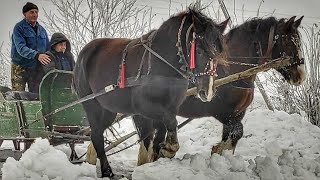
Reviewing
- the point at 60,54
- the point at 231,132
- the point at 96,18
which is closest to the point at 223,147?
the point at 231,132

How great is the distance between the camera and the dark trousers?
5.35 feet

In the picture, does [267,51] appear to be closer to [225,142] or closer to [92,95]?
[225,142]

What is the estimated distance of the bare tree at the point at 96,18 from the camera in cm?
145

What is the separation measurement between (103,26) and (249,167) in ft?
2.23

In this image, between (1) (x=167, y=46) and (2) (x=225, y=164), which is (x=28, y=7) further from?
(2) (x=225, y=164)

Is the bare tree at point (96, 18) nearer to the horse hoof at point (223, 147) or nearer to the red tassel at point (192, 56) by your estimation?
the red tassel at point (192, 56)

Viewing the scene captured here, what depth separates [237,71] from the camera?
165cm

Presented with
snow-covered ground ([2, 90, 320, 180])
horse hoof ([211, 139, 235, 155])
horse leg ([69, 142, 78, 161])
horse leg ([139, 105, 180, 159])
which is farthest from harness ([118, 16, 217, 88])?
horse leg ([69, 142, 78, 161])

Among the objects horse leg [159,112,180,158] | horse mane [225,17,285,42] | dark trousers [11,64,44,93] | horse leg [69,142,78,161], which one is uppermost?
horse mane [225,17,285,42]

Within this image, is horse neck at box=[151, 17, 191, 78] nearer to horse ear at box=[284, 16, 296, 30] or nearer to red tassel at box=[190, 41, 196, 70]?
red tassel at box=[190, 41, 196, 70]

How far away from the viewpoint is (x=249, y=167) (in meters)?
1.25

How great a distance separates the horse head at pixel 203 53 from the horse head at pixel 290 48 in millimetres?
342

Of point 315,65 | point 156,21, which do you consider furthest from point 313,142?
point 156,21

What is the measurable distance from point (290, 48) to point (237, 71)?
0.70ft
